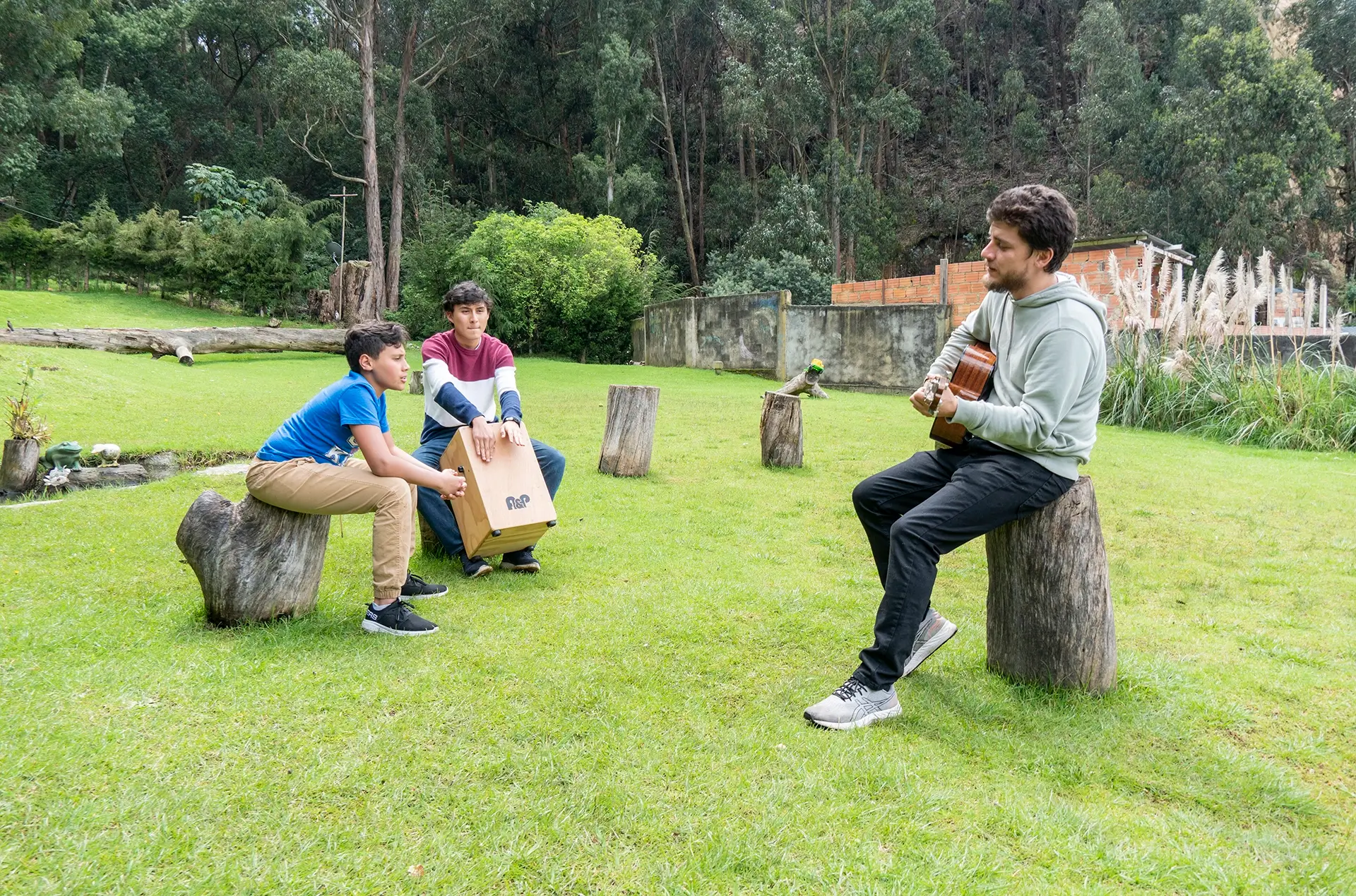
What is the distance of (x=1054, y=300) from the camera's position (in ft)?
10.5

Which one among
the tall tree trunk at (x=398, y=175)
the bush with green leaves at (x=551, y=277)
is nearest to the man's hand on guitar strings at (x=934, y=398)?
the bush with green leaves at (x=551, y=277)

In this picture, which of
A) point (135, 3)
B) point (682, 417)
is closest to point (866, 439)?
point (682, 417)

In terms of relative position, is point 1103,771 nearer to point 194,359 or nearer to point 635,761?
point 635,761

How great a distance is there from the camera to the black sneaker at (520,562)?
16.4 ft

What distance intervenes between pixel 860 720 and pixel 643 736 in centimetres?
80

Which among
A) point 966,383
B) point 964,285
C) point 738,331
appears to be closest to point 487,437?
point 966,383

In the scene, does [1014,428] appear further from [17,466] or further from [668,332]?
[668,332]

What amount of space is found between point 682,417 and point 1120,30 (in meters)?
31.2

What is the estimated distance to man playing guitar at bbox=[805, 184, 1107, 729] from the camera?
3.15 m

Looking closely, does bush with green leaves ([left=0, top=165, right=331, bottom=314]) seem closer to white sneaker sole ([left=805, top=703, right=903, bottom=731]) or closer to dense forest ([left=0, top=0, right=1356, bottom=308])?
dense forest ([left=0, top=0, right=1356, bottom=308])

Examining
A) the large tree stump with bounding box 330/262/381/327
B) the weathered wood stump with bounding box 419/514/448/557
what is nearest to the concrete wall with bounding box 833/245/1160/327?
the weathered wood stump with bounding box 419/514/448/557

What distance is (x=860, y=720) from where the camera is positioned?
3170 mm

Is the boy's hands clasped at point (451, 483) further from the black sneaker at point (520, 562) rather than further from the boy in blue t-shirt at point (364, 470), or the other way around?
the black sneaker at point (520, 562)

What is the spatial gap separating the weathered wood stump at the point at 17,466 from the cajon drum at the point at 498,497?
525cm
